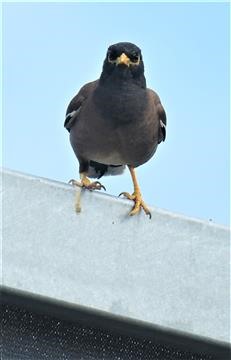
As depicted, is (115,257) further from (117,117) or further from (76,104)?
(76,104)

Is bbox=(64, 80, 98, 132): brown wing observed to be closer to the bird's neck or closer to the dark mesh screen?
the bird's neck

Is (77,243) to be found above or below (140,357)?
above

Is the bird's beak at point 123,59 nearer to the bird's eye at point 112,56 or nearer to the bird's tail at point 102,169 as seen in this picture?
the bird's eye at point 112,56

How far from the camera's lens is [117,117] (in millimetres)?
2684

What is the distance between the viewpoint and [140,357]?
40.2 inches

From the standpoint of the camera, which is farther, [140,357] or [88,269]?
[140,357]

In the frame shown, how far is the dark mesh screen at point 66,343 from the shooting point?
3.15 feet

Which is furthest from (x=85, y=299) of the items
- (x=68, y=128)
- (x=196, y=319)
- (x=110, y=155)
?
(x=68, y=128)

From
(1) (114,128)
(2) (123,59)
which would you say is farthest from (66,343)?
(2) (123,59)

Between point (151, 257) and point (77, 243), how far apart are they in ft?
0.36

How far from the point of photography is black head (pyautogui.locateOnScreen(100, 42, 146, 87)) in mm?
2674

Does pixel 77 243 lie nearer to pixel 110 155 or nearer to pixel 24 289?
pixel 24 289

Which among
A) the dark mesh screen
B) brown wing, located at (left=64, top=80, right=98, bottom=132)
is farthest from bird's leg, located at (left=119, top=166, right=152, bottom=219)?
brown wing, located at (left=64, top=80, right=98, bottom=132)

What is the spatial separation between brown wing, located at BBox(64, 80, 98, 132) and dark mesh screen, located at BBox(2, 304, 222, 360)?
192 centimetres
